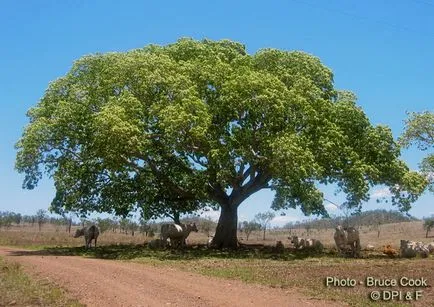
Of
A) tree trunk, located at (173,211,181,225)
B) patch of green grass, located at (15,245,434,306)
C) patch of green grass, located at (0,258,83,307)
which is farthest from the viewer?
tree trunk, located at (173,211,181,225)

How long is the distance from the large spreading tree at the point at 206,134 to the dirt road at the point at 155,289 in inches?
390

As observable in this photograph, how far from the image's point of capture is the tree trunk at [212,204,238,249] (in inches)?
1378

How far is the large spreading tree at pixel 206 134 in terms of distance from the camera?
2850 cm

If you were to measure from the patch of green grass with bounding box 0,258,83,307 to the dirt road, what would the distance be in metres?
0.44

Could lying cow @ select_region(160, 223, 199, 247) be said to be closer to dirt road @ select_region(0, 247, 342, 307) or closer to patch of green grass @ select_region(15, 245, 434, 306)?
patch of green grass @ select_region(15, 245, 434, 306)

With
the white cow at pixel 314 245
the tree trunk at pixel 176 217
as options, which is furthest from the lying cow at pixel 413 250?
the tree trunk at pixel 176 217

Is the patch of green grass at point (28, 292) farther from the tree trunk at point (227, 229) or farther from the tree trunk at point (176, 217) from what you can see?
the tree trunk at point (176, 217)

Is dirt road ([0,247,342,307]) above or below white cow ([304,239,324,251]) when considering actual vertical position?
below

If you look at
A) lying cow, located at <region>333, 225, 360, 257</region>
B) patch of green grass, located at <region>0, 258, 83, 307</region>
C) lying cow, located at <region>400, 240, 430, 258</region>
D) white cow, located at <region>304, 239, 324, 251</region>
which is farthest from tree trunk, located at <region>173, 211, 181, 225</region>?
patch of green grass, located at <region>0, 258, 83, 307</region>

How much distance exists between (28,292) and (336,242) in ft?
70.3

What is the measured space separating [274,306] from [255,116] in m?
18.2

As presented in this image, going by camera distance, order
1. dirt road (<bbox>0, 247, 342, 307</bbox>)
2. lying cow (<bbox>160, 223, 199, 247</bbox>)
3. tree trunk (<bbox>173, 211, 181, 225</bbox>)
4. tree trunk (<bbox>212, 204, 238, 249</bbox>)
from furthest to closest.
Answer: tree trunk (<bbox>173, 211, 181, 225</bbox>)
lying cow (<bbox>160, 223, 199, 247</bbox>)
tree trunk (<bbox>212, 204, 238, 249</bbox>)
dirt road (<bbox>0, 247, 342, 307</bbox>)

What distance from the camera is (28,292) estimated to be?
14172mm

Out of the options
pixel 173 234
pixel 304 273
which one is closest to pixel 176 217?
pixel 173 234
